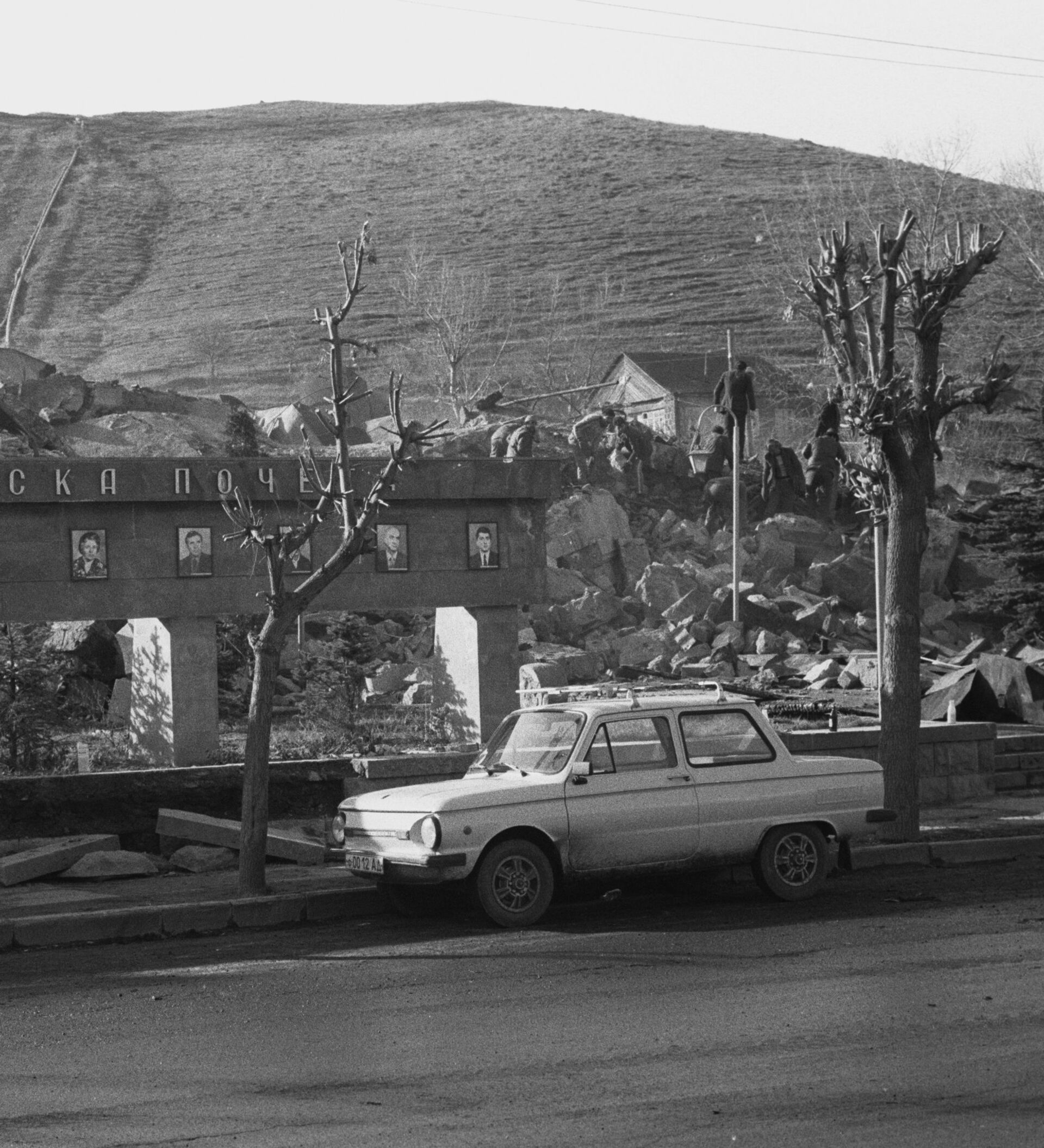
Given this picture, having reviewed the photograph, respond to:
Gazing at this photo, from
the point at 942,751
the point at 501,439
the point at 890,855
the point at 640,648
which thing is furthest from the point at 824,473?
the point at 890,855

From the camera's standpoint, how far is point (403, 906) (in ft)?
36.2

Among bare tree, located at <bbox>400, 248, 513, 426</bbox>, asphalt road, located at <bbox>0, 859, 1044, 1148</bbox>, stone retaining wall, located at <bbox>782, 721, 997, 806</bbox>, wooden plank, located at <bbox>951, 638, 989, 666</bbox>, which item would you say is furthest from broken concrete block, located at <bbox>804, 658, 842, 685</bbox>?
bare tree, located at <bbox>400, 248, 513, 426</bbox>

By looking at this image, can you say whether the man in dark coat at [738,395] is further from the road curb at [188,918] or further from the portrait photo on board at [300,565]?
the road curb at [188,918]

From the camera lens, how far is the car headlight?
33.3 ft

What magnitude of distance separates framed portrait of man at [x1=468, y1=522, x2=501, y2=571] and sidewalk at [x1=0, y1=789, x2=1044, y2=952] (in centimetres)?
655

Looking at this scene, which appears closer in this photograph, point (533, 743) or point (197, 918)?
point (197, 918)

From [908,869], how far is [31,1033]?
7725 mm

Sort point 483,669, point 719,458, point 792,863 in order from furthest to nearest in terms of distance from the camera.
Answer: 1. point 719,458
2. point 483,669
3. point 792,863

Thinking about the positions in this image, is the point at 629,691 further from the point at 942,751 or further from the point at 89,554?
the point at 89,554

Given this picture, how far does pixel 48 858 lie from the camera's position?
41.2 ft

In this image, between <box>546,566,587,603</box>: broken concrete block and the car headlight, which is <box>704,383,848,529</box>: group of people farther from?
the car headlight

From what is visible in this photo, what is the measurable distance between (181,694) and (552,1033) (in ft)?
36.9

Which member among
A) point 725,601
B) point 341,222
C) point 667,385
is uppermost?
point 341,222

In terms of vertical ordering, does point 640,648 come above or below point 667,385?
below
